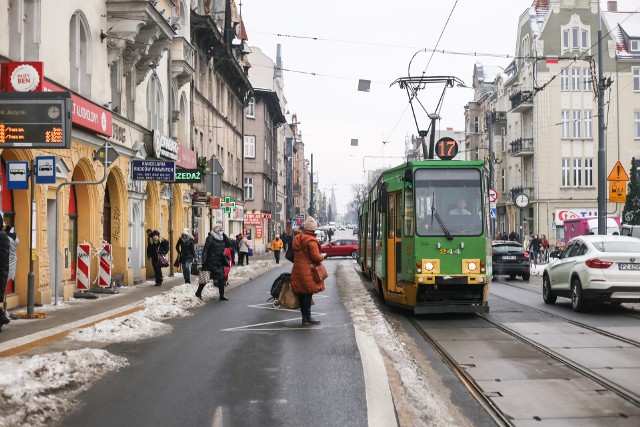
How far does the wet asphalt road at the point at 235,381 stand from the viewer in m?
6.75

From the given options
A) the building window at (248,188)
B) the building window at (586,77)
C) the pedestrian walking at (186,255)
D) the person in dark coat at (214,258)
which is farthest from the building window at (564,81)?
the person in dark coat at (214,258)

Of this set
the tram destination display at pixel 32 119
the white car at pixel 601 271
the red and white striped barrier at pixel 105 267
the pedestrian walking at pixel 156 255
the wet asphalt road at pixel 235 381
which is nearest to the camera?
the wet asphalt road at pixel 235 381

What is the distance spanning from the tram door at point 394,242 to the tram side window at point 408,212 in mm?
373

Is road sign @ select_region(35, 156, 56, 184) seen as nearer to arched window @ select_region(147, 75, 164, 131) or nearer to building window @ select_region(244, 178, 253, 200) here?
arched window @ select_region(147, 75, 164, 131)

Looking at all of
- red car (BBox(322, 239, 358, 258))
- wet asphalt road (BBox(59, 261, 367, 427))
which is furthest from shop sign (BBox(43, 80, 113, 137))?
red car (BBox(322, 239, 358, 258))

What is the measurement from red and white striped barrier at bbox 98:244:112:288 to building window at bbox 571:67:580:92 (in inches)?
1793

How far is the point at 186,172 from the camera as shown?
92.5 ft

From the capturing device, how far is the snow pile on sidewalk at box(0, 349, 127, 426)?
6.56 meters

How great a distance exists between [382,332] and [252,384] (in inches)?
162

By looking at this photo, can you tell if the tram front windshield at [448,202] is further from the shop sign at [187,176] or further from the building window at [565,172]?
the building window at [565,172]

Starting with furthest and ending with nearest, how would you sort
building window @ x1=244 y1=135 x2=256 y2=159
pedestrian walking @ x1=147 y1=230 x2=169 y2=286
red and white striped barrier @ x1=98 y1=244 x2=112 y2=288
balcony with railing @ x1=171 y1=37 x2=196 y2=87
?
1. building window @ x1=244 y1=135 x2=256 y2=159
2. balcony with railing @ x1=171 y1=37 x2=196 y2=87
3. pedestrian walking @ x1=147 y1=230 x2=169 y2=286
4. red and white striped barrier @ x1=98 y1=244 x2=112 y2=288

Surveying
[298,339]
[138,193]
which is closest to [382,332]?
[298,339]

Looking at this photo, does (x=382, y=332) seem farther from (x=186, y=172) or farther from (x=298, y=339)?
(x=186, y=172)

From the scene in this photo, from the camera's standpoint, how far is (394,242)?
15.9 meters
